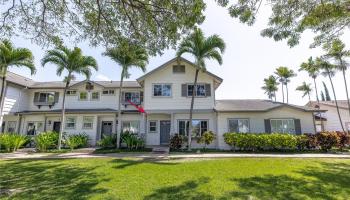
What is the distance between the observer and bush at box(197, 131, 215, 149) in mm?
16406

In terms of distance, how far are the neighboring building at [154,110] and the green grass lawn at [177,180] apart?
6.85m

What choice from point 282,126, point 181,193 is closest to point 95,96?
point 181,193

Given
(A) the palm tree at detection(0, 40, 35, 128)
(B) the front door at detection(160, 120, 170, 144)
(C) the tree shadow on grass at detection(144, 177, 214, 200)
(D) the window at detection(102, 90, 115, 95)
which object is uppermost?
(A) the palm tree at detection(0, 40, 35, 128)

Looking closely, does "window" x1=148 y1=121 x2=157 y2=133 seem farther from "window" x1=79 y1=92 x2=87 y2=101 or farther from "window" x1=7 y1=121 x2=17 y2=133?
"window" x1=7 y1=121 x2=17 y2=133

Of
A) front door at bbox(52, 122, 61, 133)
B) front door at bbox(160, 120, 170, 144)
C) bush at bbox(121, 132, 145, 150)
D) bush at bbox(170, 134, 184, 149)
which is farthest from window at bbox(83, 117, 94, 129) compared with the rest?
bush at bbox(170, 134, 184, 149)

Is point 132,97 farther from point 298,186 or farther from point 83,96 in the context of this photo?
point 298,186

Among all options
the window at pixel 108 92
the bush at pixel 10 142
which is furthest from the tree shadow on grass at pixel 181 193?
the window at pixel 108 92

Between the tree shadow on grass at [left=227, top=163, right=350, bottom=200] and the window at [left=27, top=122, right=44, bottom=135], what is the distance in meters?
21.2

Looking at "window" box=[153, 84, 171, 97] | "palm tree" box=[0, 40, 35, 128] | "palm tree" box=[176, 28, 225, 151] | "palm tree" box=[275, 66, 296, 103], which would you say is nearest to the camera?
"palm tree" box=[0, 40, 35, 128]

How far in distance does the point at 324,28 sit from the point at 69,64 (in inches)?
671

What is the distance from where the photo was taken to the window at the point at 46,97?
22.0 meters

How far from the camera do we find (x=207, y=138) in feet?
53.8

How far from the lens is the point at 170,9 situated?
25.4 ft

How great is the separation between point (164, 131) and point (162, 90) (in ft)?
13.3
